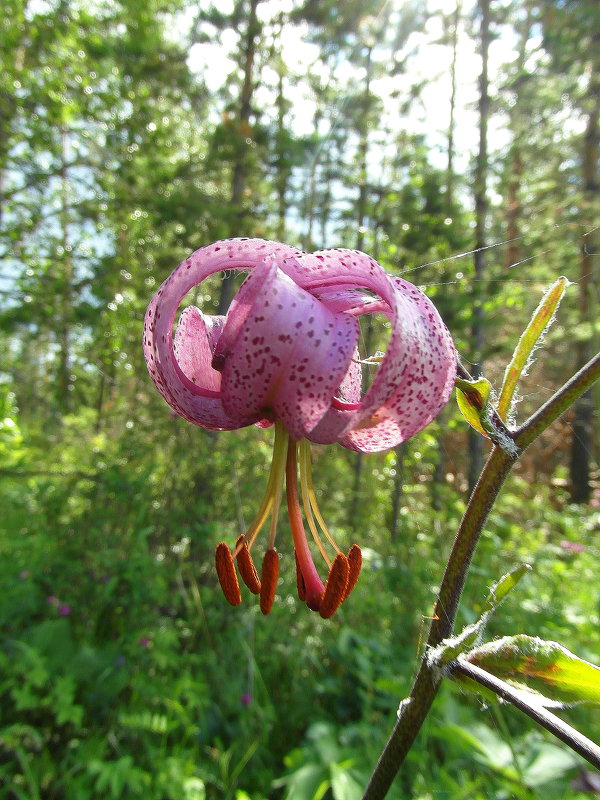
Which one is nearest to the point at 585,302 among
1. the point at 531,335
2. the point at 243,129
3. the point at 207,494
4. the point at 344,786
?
the point at 243,129

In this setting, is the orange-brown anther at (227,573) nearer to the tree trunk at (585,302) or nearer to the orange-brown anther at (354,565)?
the orange-brown anther at (354,565)

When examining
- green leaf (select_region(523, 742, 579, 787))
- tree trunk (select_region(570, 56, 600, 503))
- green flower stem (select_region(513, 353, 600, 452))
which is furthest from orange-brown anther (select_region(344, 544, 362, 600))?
tree trunk (select_region(570, 56, 600, 503))

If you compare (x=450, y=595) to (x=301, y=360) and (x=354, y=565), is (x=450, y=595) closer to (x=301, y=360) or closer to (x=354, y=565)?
(x=354, y=565)

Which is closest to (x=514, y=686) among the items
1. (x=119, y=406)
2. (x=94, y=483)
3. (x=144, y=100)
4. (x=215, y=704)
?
(x=215, y=704)

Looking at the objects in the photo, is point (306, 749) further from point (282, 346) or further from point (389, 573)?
point (282, 346)

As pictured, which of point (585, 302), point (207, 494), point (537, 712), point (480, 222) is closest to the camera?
point (537, 712)
